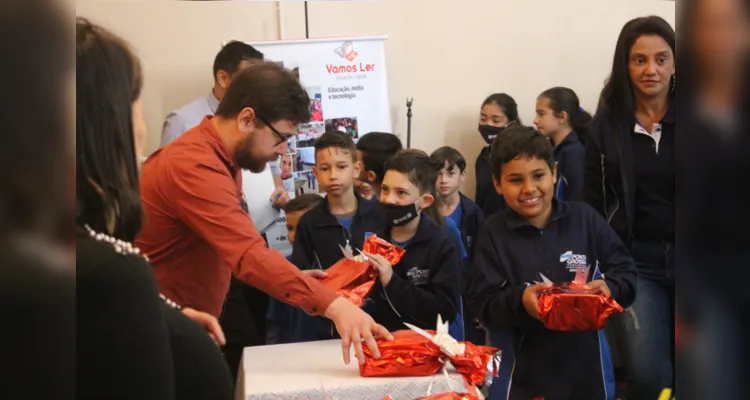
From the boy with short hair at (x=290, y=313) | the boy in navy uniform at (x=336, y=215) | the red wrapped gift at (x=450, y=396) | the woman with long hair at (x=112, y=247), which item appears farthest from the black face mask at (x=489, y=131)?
the woman with long hair at (x=112, y=247)

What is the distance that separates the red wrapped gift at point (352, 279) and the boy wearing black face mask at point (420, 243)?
0.08 metres

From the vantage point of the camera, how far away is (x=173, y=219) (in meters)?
1.24

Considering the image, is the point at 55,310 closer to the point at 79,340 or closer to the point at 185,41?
the point at 79,340

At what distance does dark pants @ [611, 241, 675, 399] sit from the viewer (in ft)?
5.39

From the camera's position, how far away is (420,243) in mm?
1597

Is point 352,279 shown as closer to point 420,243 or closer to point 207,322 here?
point 420,243

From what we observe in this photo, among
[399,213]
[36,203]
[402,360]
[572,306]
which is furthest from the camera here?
[399,213]

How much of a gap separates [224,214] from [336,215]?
0.38 m

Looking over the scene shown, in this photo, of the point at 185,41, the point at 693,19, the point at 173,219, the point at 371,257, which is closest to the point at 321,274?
the point at 371,257

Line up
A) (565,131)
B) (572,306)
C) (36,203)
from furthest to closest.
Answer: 1. (565,131)
2. (572,306)
3. (36,203)

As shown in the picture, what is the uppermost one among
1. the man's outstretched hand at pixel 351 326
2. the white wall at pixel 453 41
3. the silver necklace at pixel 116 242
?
the white wall at pixel 453 41

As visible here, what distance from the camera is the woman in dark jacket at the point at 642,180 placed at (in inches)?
63.4

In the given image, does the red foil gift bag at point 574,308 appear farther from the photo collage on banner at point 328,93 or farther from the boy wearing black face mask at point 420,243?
the photo collage on banner at point 328,93

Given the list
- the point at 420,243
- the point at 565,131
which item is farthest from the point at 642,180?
the point at 420,243
